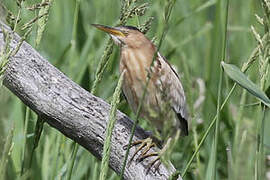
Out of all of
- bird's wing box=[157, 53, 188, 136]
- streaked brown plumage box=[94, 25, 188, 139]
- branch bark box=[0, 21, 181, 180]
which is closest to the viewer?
branch bark box=[0, 21, 181, 180]

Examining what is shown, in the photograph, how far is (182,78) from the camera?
2.58m

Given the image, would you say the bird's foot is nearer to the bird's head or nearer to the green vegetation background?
the green vegetation background

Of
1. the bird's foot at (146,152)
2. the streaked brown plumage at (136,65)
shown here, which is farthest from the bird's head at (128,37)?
the bird's foot at (146,152)

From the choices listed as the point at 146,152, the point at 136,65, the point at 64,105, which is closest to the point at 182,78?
the point at 136,65

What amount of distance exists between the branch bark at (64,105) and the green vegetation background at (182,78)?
0.09 m

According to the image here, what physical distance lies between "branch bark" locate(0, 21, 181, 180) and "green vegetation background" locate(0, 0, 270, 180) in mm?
88

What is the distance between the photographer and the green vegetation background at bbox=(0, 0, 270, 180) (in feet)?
6.02

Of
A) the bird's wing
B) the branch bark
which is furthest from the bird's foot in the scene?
the bird's wing

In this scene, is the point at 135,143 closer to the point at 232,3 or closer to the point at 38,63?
the point at 38,63

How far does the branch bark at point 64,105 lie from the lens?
137 centimetres

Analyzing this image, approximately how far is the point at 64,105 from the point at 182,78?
1.25m

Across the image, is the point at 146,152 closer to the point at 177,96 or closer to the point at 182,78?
the point at 177,96

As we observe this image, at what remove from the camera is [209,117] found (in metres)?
2.44

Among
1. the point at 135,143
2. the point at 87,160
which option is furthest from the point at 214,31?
the point at 135,143
